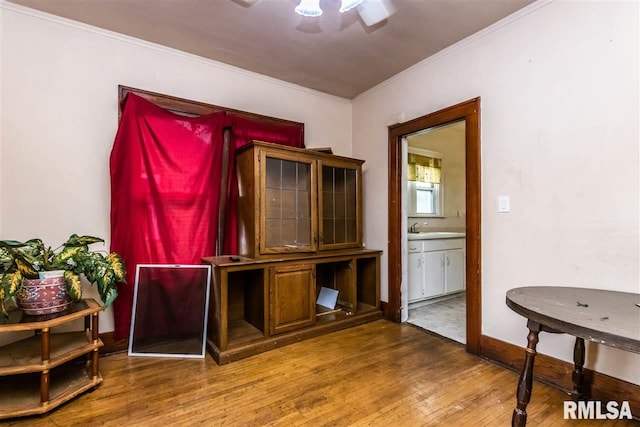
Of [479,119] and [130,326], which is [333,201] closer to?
[479,119]

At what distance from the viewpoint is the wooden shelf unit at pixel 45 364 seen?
165 centimetres

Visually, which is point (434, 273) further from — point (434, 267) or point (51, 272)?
point (51, 272)

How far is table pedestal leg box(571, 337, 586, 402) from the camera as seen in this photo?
5.67ft

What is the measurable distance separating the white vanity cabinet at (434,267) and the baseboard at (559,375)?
128 cm

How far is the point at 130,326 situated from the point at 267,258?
48.1 inches

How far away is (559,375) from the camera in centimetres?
197

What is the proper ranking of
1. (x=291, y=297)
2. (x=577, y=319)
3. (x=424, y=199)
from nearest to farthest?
(x=577, y=319)
(x=291, y=297)
(x=424, y=199)

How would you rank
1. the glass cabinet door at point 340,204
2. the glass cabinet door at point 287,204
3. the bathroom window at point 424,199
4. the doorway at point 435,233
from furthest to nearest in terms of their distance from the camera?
the bathroom window at point 424,199 → the doorway at point 435,233 → the glass cabinet door at point 340,204 → the glass cabinet door at point 287,204

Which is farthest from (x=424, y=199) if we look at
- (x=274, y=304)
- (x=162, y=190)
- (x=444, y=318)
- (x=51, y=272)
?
(x=51, y=272)

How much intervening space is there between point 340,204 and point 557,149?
187 centimetres

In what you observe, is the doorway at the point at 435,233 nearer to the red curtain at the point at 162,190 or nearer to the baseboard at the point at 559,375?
the baseboard at the point at 559,375

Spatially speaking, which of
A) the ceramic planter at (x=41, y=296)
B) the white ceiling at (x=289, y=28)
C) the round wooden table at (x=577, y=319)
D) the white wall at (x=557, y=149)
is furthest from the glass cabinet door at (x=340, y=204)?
the ceramic planter at (x=41, y=296)

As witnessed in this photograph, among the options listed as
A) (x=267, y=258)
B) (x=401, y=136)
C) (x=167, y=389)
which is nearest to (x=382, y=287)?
(x=267, y=258)

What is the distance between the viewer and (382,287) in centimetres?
339
